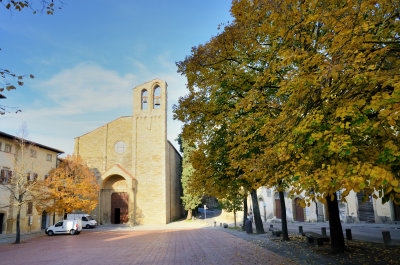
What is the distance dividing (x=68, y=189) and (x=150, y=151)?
12.5 meters

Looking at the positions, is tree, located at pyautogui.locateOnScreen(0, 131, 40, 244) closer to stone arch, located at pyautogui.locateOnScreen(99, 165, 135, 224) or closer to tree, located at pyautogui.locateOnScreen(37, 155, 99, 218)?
tree, located at pyautogui.locateOnScreen(37, 155, 99, 218)

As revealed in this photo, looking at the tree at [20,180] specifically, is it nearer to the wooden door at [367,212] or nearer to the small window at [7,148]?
the small window at [7,148]

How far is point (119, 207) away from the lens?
37062 millimetres

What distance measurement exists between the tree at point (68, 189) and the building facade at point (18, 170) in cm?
139

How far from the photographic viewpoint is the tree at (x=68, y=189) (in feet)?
85.6

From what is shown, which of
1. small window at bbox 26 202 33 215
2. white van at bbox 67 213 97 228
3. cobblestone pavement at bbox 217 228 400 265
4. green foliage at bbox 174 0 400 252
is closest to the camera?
green foliage at bbox 174 0 400 252

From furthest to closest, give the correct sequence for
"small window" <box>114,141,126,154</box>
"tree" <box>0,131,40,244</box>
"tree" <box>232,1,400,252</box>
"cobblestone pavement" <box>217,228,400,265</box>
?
1. "small window" <box>114,141,126,154</box>
2. "tree" <box>0,131,40,244</box>
3. "cobblestone pavement" <box>217,228,400,265</box>
4. "tree" <box>232,1,400,252</box>

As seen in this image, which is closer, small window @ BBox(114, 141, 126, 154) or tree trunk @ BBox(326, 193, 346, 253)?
tree trunk @ BBox(326, 193, 346, 253)

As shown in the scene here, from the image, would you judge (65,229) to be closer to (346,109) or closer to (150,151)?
(150,151)

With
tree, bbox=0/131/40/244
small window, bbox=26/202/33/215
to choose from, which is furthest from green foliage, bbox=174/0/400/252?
small window, bbox=26/202/33/215

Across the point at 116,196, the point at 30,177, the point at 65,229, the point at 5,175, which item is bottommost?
the point at 65,229

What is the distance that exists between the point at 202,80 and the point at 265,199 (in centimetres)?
3448

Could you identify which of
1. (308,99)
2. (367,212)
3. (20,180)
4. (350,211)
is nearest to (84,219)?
(20,180)

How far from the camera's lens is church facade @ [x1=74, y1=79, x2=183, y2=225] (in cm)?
3638
